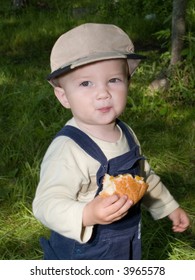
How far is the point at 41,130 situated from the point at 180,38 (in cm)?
168

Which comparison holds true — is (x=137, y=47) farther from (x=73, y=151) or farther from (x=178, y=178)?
(x=73, y=151)

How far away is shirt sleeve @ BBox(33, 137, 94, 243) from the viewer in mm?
1798

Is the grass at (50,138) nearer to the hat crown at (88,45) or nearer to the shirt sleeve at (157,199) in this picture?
the shirt sleeve at (157,199)

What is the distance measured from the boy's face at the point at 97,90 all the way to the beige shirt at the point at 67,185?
0.38 feet

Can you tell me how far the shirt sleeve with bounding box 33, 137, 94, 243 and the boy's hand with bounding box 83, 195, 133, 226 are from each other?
0.06 meters

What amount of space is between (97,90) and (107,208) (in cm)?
46

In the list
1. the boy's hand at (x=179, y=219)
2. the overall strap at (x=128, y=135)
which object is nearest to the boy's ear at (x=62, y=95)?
the overall strap at (x=128, y=135)

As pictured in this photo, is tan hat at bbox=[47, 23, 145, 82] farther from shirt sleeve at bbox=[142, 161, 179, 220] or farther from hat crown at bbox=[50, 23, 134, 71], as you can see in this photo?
shirt sleeve at bbox=[142, 161, 179, 220]

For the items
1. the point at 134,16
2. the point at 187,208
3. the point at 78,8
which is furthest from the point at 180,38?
the point at 78,8

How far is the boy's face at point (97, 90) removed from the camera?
6.25 feet

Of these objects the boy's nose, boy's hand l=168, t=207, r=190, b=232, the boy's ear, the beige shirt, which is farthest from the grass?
the boy's nose

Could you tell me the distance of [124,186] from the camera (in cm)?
182

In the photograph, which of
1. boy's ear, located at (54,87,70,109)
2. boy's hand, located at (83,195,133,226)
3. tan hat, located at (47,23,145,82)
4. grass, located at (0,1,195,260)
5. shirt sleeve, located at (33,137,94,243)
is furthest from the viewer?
grass, located at (0,1,195,260)

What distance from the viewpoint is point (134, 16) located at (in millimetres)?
7434
